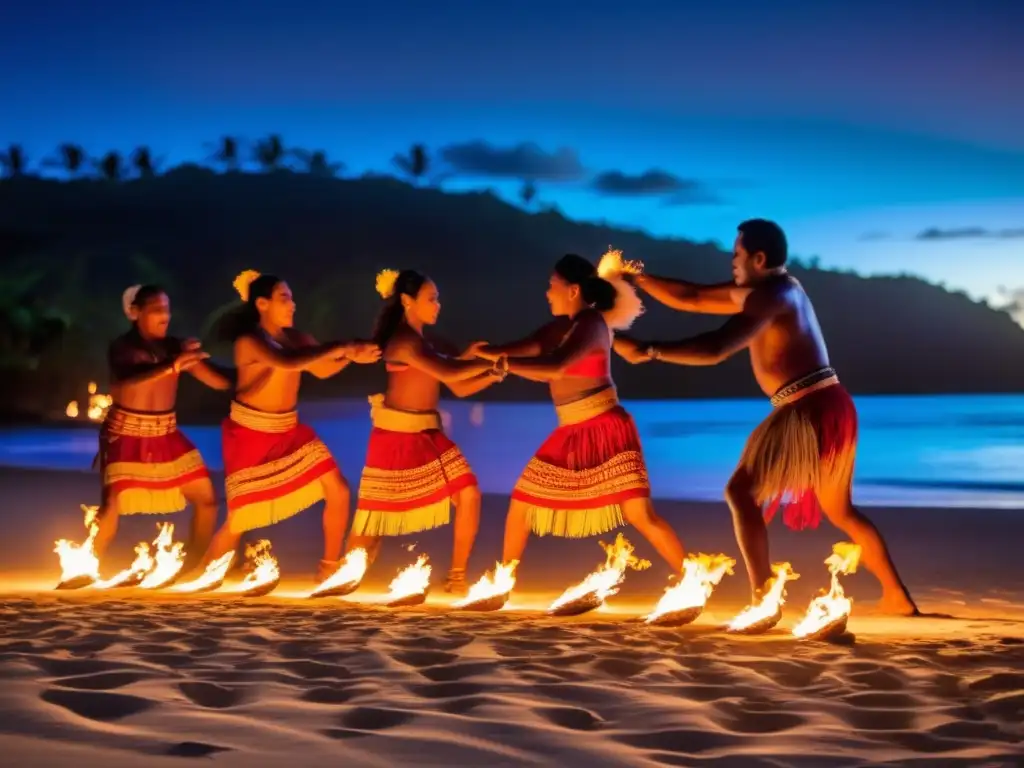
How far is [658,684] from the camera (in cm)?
457

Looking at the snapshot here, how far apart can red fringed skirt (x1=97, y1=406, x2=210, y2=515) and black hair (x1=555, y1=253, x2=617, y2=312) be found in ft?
7.86

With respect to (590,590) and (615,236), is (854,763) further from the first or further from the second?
(615,236)

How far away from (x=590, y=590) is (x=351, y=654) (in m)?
1.59

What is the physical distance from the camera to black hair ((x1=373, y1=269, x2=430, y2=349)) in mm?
7379

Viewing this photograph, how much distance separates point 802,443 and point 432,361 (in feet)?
6.96

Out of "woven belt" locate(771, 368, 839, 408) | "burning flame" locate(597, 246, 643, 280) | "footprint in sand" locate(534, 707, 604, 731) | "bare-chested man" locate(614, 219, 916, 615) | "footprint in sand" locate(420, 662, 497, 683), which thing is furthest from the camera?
"burning flame" locate(597, 246, 643, 280)

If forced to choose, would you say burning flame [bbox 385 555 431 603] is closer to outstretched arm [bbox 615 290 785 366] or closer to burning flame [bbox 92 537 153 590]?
burning flame [bbox 92 537 153 590]

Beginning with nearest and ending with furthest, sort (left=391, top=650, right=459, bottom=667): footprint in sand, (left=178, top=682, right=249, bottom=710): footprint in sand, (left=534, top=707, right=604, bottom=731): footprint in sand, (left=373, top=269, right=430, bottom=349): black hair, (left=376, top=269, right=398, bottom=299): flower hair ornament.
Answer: (left=534, top=707, right=604, bottom=731): footprint in sand < (left=178, top=682, right=249, bottom=710): footprint in sand < (left=391, top=650, right=459, bottom=667): footprint in sand < (left=373, top=269, right=430, bottom=349): black hair < (left=376, top=269, right=398, bottom=299): flower hair ornament

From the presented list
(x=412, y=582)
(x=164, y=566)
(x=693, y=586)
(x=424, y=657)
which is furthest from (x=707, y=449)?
(x=424, y=657)

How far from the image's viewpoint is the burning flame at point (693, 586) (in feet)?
19.3

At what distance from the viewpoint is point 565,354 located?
675 centimetres

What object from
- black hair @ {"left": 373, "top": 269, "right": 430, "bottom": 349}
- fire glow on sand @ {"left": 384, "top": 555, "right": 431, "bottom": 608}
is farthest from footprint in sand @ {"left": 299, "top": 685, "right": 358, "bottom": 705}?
black hair @ {"left": 373, "top": 269, "right": 430, "bottom": 349}

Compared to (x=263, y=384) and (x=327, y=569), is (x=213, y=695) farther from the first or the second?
(x=263, y=384)

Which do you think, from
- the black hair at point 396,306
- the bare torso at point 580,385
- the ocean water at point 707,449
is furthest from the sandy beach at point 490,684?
the ocean water at point 707,449
